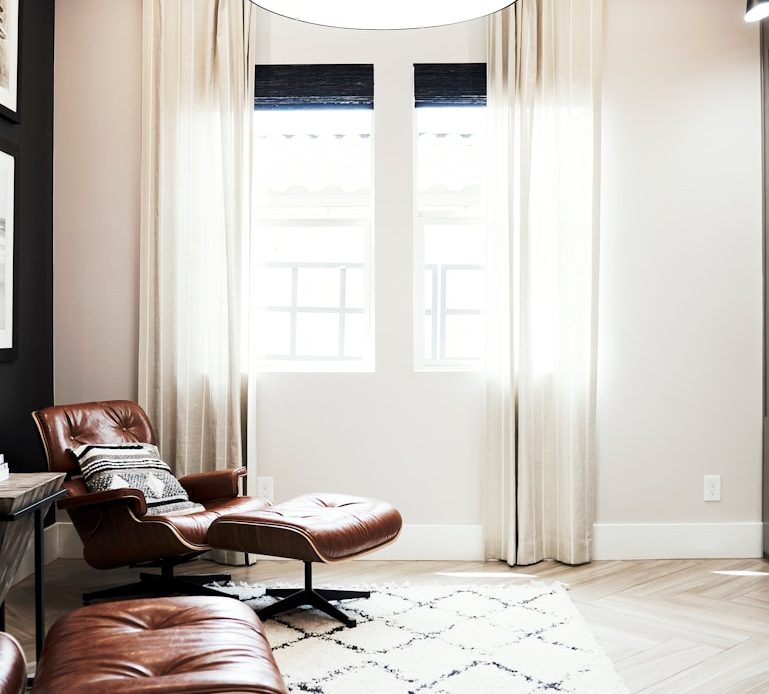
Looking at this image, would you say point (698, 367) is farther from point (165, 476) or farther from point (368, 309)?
point (165, 476)

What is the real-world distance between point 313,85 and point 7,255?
5.36ft

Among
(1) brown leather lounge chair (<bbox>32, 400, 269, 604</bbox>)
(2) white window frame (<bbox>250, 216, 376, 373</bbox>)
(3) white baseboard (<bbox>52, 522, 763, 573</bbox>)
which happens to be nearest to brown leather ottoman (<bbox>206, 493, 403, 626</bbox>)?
(1) brown leather lounge chair (<bbox>32, 400, 269, 604</bbox>)

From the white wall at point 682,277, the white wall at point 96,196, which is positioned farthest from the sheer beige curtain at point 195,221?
the white wall at point 682,277

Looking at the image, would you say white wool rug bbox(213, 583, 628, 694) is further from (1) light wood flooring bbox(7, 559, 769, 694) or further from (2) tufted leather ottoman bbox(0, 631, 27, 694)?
(2) tufted leather ottoman bbox(0, 631, 27, 694)

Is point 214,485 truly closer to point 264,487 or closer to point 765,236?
point 264,487

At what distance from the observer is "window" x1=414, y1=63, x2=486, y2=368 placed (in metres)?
4.16

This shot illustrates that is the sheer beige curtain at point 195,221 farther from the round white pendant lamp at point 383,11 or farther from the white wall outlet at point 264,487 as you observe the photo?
the round white pendant lamp at point 383,11

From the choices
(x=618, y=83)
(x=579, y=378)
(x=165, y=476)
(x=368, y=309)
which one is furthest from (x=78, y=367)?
(x=618, y=83)

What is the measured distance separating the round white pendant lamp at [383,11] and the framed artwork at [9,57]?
2001mm

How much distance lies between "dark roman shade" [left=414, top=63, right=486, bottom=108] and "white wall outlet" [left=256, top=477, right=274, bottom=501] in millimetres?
2014

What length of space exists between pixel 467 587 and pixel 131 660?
199 centimetres

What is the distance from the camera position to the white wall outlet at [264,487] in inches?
159

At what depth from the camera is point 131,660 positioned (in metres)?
1.80

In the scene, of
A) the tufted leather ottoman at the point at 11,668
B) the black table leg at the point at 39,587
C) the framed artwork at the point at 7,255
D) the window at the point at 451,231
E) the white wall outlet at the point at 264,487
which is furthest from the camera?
the window at the point at 451,231
